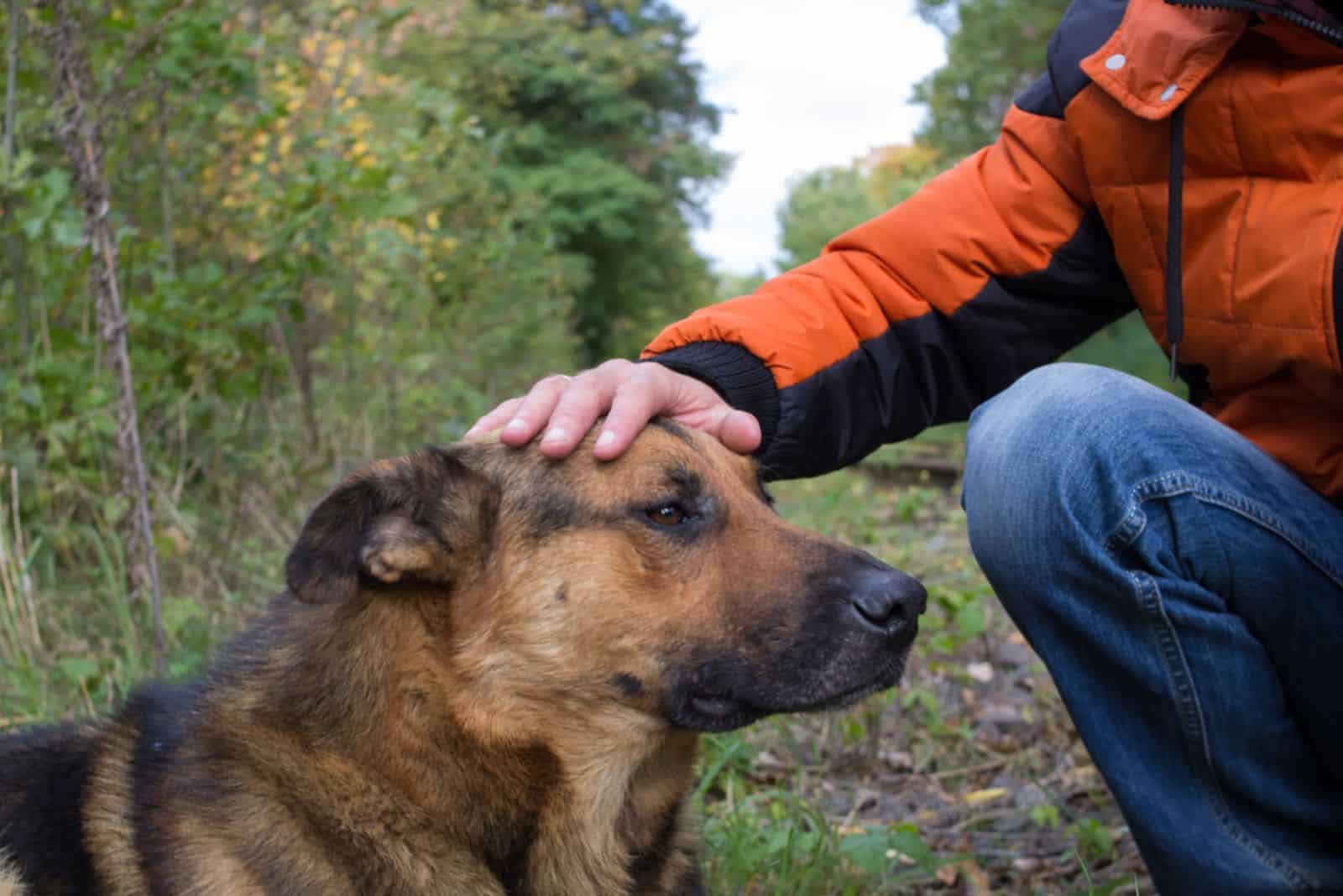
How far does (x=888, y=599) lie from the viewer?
235 centimetres

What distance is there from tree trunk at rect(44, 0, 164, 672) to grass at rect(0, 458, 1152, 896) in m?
0.25

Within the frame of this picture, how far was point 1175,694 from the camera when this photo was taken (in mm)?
2326

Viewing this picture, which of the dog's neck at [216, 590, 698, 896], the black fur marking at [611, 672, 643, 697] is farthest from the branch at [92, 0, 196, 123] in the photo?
the black fur marking at [611, 672, 643, 697]

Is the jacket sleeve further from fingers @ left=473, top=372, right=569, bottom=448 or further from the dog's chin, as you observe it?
the dog's chin

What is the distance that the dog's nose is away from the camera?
235 cm

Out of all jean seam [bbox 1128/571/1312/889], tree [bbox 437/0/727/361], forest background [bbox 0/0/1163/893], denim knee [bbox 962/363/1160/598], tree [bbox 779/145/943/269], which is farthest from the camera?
tree [bbox 779/145/943/269]

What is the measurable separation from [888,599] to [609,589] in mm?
532

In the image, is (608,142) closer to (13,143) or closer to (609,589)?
(13,143)

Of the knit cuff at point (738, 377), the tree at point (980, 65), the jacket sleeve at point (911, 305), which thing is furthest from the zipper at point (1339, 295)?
the tree at point (980, 65)

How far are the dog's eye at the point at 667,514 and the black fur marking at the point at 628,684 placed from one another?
0.30 meters

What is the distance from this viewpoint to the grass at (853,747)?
3.12 meters

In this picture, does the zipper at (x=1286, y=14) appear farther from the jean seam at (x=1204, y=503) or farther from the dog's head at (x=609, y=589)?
the dog's head at (x=609, y=589)

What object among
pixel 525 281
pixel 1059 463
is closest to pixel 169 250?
pixel 1059 463

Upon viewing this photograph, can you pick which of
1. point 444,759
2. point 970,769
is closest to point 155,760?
point 444,759
